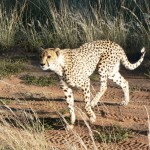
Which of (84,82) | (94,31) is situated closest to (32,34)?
(94,31)

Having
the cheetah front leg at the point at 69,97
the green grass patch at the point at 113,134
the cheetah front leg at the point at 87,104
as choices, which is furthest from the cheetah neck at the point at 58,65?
the green grass patch at the point at 113,134

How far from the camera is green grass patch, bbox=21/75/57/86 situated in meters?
8.16

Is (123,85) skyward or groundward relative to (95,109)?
skyward

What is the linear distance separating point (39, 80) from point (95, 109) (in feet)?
6.07

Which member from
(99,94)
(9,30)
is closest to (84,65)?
(99,94)

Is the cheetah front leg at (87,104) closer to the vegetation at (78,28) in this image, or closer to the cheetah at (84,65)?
the cheetah at (84,65)

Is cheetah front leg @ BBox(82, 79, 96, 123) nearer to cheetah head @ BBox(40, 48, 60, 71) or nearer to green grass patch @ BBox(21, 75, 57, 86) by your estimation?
cheetah head @ BBox(40, 48, 60, 71)

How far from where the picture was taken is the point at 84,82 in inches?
245

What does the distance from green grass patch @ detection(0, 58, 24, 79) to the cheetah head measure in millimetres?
2880

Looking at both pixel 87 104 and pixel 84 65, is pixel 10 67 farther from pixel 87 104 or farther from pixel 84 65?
pixel 87 104

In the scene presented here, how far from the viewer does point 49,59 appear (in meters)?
5.84

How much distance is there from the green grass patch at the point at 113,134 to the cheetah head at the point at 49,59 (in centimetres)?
95

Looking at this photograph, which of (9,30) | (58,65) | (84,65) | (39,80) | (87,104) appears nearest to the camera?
(58,65)

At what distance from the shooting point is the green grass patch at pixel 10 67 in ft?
28.9
